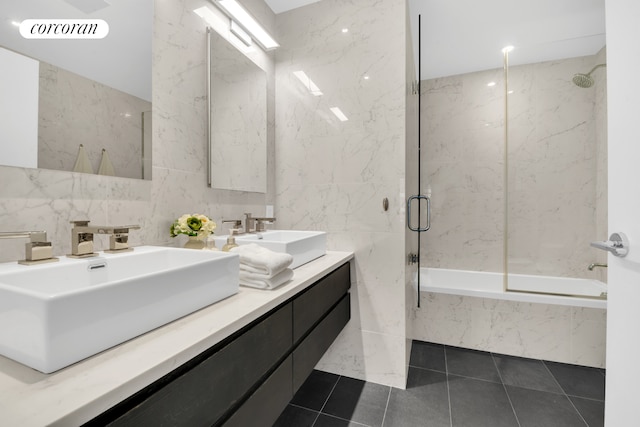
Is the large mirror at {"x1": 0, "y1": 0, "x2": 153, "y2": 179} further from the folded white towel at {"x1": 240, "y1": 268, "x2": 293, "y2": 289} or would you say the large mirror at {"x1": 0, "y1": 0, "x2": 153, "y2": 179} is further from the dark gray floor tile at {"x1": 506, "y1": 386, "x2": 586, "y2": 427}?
the dark gray floor tile at {"x1": 506, "y1": 386, "x2": 586, "y2": 427}

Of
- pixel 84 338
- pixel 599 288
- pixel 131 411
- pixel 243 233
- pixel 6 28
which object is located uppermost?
pixel 6 28

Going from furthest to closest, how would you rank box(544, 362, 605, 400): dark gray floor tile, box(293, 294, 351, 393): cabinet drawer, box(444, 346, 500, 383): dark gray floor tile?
box(444, 346, 500, 383): dark gray floor tile, box(544, 362, 605, 400): dark gray floor tile, box(293, 294, 351, 393): cabinet drawer

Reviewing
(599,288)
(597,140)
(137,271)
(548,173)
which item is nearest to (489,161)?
(548,173)

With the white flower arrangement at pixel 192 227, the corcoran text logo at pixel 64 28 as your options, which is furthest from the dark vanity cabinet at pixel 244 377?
the corcoran text logo at pixel 64 28

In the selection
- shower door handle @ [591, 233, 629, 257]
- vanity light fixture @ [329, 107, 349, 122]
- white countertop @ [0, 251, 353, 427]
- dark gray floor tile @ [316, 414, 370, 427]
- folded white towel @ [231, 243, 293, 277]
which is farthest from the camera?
vanity light fixture @ [329, 107, 349, 122]

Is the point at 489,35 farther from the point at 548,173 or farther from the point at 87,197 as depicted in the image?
the point at 87,197

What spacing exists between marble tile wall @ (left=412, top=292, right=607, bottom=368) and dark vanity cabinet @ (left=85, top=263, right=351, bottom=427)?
5.18 ft

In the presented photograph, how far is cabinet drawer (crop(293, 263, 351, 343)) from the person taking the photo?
1.12m

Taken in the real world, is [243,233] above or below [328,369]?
above

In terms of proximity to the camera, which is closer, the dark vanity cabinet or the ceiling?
the dark vanity cabinet

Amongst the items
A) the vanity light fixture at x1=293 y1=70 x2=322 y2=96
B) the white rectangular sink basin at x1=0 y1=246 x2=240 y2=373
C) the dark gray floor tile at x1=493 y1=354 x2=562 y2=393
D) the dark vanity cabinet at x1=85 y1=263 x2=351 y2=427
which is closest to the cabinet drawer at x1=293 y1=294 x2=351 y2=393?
the dark vanity cabinet at x1=85 y1=263 x2=351 y2=427

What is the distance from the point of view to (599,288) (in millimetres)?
2230

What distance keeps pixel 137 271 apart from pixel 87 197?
1.07ft

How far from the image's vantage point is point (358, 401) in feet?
5.68
